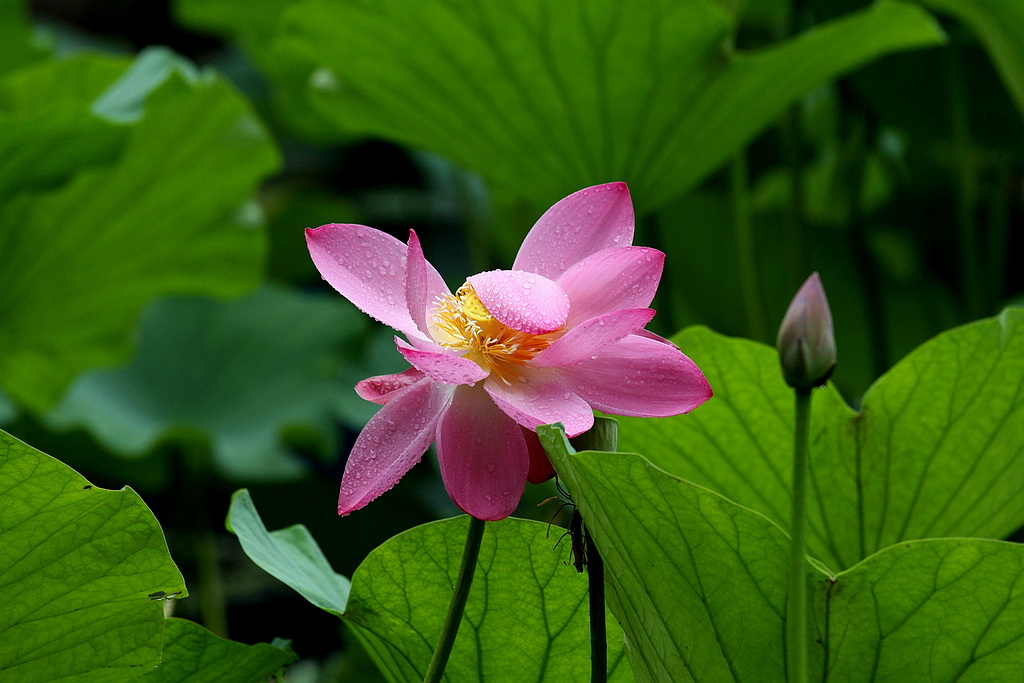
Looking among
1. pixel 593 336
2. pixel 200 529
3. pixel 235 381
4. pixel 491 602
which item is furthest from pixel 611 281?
pixel 235 381

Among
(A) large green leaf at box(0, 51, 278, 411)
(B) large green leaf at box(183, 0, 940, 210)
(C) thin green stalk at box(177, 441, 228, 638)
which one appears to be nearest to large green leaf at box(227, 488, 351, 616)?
(B) large green leaf at box(183, 0, 940, 210)

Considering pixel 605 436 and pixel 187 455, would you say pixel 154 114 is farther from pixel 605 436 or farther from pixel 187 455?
pixel 605 436

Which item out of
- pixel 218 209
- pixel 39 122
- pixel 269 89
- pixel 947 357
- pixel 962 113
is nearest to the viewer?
pixel 947 357


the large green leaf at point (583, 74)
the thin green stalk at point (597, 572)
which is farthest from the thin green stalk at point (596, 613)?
the large green leaf at point (583, 74)

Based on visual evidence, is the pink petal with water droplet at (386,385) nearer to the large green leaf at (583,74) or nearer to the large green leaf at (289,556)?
the large green leaf at (289,556)

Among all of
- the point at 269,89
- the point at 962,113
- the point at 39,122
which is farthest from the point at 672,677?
the point at 269,89

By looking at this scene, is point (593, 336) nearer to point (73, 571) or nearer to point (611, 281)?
point (611, 281)

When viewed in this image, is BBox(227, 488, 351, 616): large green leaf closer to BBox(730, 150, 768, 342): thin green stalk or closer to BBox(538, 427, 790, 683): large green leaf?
BBox(538, 427, 790, 683): large green leaf
